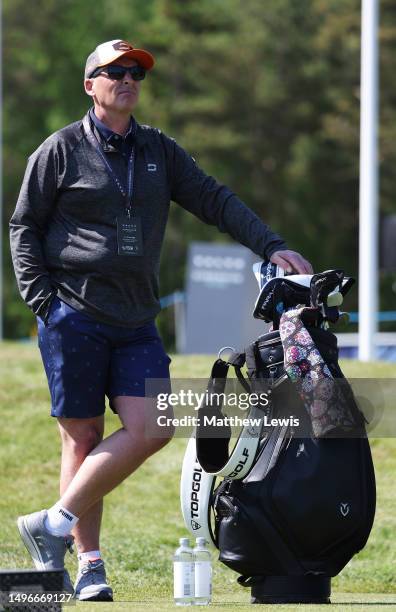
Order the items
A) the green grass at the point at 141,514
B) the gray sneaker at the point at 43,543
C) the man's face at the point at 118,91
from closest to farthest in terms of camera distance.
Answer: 1. the gray sneaker at the point at 43,543
2. the man's face at the point at 118,91
3. the green grass at the point at 141,514

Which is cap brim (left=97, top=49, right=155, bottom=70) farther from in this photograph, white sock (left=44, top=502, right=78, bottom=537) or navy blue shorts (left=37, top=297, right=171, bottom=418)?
white sock (left=44, top=502, right=78, bottom=537)

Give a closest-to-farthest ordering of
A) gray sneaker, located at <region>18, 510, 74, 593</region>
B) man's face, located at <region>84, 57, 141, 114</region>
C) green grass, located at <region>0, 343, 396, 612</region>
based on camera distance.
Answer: gray sneaker, located at <region>18, 510, 74, 593</region>
man's face, located at <region>84, 57, 141, 114</region>
green grass, located at <region>0, 343, 396, 612</region>

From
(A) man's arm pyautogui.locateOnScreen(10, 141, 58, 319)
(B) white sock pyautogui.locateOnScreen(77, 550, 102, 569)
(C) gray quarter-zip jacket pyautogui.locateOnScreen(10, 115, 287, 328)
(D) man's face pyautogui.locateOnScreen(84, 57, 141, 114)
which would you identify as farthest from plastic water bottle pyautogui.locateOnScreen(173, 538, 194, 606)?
(D) man's face pyautogui.locateOnScreen(84, 57, 141, 114)

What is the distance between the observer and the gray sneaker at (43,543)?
17.6 ft

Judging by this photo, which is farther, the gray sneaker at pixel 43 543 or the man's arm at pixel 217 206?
the man's arm at pixel 217 206

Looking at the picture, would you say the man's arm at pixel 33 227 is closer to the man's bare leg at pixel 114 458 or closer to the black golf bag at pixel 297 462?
the man's bare leg at pixel 114 458

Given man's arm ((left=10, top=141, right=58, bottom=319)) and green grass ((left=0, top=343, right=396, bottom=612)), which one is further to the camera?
green grass ((left=0, top=343, right=396, bottom=612))

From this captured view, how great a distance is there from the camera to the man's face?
5.48 metres

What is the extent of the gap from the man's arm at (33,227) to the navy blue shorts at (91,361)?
79 mm

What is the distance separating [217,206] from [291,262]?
51cm

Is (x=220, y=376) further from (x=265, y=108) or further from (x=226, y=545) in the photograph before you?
(x=265, y=108)

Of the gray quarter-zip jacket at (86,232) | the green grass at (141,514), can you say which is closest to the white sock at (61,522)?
the green grass at (141,514)

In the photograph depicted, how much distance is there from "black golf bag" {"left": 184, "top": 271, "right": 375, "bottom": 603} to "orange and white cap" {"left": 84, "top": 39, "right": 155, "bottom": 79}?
103cm

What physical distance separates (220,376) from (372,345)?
7.85 meters
